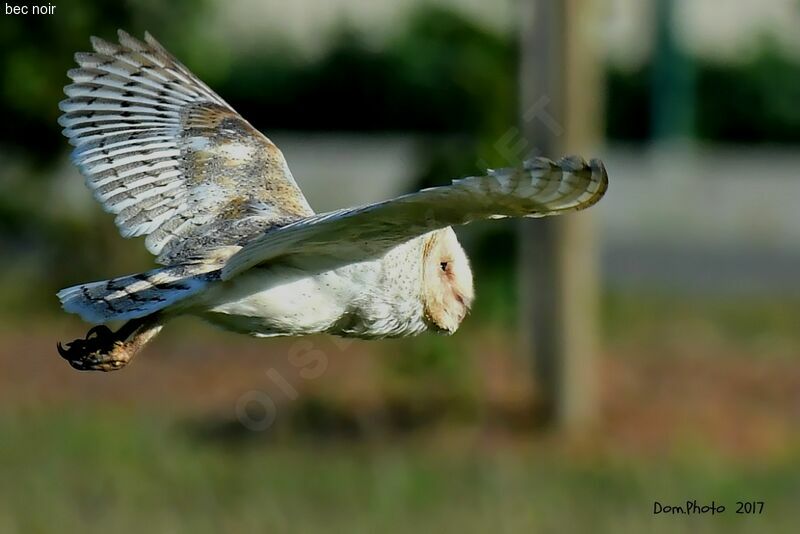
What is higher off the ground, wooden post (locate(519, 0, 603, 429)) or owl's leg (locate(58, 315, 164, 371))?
owl's leg (locate(58, 315, 164, 371))

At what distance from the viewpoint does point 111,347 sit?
4.68 meters

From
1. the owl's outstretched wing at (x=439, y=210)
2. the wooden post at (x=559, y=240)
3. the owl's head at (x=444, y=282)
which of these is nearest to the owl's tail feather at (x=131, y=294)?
the owl's outstretched wing at (x=439, y=210)

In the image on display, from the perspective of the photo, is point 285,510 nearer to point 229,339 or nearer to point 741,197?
point 229,339

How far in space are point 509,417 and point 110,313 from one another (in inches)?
319

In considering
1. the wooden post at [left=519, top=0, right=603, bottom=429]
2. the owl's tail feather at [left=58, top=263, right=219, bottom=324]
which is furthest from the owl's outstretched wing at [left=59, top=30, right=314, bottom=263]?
the wooden post at [left=519, top=0, right=603, bottom=429]

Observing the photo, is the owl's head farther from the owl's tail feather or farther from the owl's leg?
the owl's leg

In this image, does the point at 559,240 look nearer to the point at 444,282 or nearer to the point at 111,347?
the point at 444,282

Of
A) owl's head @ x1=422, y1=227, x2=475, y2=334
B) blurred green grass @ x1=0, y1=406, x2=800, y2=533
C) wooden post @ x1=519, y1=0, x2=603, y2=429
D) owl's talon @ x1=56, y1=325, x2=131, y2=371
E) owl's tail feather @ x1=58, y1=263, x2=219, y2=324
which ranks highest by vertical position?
owl's tail feather @ x1=58, y1=263, x2=219, y2=324

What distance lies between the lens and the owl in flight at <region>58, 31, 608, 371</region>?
416 cm

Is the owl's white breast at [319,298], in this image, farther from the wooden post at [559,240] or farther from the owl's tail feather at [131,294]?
the wooden post at [559,240]

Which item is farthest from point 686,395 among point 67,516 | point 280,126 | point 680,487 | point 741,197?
point 280,126

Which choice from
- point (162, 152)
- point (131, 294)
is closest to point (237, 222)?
point (162, 152)

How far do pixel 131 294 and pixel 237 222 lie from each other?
0.77 metres

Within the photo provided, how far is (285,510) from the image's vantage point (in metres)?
9.87
